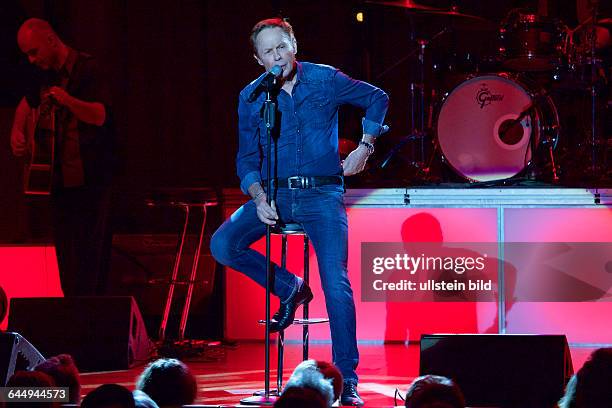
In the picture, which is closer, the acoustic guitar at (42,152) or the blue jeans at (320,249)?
the blue jeans at (320,249)

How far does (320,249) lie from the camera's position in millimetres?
4535

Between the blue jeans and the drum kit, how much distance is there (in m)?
2.81

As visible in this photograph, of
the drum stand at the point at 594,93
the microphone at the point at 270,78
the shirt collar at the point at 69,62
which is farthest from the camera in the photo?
the drum stand at the point at 594,93

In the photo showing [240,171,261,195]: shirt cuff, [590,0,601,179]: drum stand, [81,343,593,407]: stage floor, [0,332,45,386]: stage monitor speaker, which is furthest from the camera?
[590,0,601,179]: drum stand

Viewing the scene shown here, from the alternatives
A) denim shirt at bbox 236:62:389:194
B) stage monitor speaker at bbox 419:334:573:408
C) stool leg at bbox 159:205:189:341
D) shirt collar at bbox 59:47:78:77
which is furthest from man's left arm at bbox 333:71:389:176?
shirt collar at bbox 59:47:78:77

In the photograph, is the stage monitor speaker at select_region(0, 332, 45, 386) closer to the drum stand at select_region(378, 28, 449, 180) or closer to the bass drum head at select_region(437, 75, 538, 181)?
the drum stand at select_region(378, 28, 449, 180)

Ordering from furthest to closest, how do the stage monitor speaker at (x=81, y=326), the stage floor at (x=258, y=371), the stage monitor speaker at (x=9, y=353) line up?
1. the stage monitor speaker at (x=81, y=326)
2. the stage floor at (x=258, y=371)
3. the stage monitor speaker at (x=9, y=353)

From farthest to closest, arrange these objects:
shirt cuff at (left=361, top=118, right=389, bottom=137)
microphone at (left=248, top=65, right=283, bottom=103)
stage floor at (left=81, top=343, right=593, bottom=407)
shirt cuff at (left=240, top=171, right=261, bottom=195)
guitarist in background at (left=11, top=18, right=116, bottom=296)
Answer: guitarist in background at (left=11, top=18, right=116, bottom=296), stage floor at (left=81, top=343, right=593, bottom=407), shirt cuff at (left=361, top=118, right=389, bottom=137), shirt cuff at (left=240, top=171, right=261, bottom=195), microphone at (left=248, top=65, right=283, bottom=103)

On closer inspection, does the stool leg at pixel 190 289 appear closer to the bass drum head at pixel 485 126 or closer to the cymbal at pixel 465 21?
the bass drum head at pixel 485 126

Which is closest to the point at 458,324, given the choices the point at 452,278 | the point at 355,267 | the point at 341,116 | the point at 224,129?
the point at 452,278

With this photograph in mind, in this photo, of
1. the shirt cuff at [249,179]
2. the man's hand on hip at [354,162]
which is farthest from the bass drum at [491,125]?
the shirt cuff at [249,179]

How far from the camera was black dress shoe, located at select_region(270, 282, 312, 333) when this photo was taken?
454 cm

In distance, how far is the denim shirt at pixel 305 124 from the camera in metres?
4.65

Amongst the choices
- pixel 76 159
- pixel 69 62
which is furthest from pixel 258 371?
pixel 69 62
